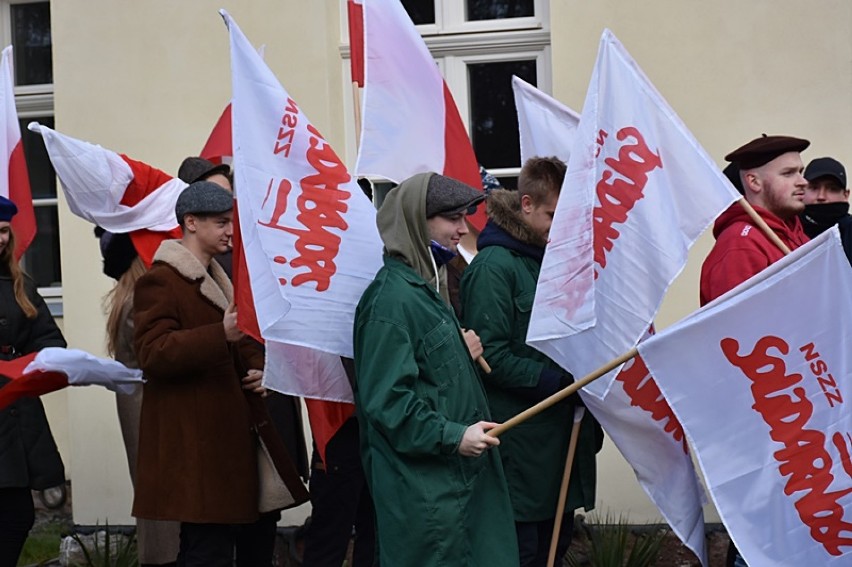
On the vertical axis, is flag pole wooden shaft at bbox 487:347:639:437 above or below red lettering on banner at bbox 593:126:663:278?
below

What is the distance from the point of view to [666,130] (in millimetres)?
4457

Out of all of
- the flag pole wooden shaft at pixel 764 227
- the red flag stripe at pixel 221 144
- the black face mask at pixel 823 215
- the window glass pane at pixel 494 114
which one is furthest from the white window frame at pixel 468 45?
the flag pole wooden shaft at pixel 764 227

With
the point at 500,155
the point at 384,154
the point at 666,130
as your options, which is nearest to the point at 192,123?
the point at 500,155

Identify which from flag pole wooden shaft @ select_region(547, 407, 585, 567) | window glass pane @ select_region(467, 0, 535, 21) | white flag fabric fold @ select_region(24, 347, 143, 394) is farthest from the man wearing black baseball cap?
white flag fabric fold @ select_region(24, 347, 143, 394)

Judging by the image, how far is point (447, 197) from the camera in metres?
4.39

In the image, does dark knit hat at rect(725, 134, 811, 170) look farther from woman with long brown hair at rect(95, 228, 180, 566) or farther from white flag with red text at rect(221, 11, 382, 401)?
woman with long brown hair at rect(95, 228, 180, 566)

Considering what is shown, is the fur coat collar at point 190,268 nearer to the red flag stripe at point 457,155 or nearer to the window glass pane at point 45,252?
the red flag stripe at point 457,155

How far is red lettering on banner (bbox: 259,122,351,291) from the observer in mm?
4656

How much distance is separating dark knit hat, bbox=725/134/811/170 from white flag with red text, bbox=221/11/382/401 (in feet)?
4.45

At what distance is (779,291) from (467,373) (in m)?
1.01

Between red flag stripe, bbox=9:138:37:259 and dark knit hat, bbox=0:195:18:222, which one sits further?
red flag stripe, bbox=9:138:37:259

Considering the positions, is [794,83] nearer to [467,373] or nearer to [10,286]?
[467,373]

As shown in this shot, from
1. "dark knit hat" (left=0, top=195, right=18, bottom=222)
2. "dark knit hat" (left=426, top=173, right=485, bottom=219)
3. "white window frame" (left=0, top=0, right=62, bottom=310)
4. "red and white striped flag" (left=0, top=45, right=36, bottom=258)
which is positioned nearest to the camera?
"dark knit hat" (left=426, top=173, right=485, bottom=219)

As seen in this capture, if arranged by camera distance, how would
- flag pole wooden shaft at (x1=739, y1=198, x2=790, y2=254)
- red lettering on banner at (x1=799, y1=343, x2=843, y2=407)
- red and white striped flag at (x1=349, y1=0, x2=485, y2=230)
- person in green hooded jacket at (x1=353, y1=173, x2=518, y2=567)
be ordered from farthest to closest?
red and white striped flag at (x1=349, y1=0, x2=485, y2=230), flag pole wooden shaft at (x1=739, y1=198, x2=790, y2=254), red lettering on banner at (x1=799, y1=343, x2=843, y2=407), person in green hooded jacket at (x1=353, y1=173, x2=518, y2=567)
